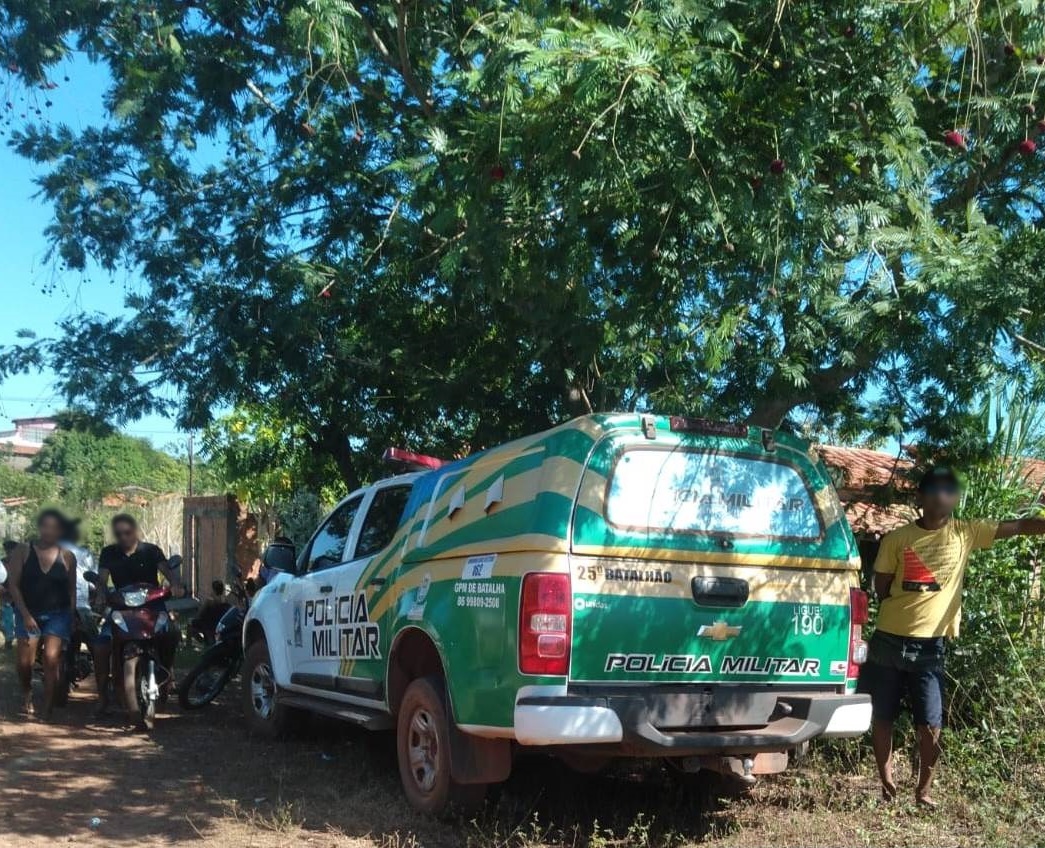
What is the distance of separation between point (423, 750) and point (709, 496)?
216 centimetres

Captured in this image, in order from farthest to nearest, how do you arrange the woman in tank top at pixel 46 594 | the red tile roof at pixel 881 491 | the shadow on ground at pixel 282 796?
the woman in tank top at pixel 46 594 → the red tile roof at pixel 881 491 → the shadow on ground at pixel 282 796

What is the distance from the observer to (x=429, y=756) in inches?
248

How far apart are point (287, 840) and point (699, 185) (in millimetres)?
4281

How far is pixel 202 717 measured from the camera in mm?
9938

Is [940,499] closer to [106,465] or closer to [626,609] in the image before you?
[626,609]

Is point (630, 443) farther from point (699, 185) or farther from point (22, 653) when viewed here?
point (22, 653)

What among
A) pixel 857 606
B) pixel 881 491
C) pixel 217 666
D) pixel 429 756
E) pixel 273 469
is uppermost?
pixel 273 469

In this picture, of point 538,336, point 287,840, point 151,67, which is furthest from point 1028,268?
point 151,67

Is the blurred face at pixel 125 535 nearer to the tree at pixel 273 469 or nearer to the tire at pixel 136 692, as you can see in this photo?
the tire at pixel 136 692

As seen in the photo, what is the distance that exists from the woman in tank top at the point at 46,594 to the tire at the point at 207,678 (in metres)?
1.13

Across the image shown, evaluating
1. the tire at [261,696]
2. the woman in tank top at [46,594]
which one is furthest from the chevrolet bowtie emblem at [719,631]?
the woman in tank top at [46,594]

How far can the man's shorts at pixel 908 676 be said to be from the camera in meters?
6.37

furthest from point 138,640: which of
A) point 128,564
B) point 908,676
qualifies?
point 908,676

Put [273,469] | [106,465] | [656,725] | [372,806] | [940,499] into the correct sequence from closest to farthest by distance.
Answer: [656,725]
[940,499]
[372,806]
[273,469]
[106,465]
